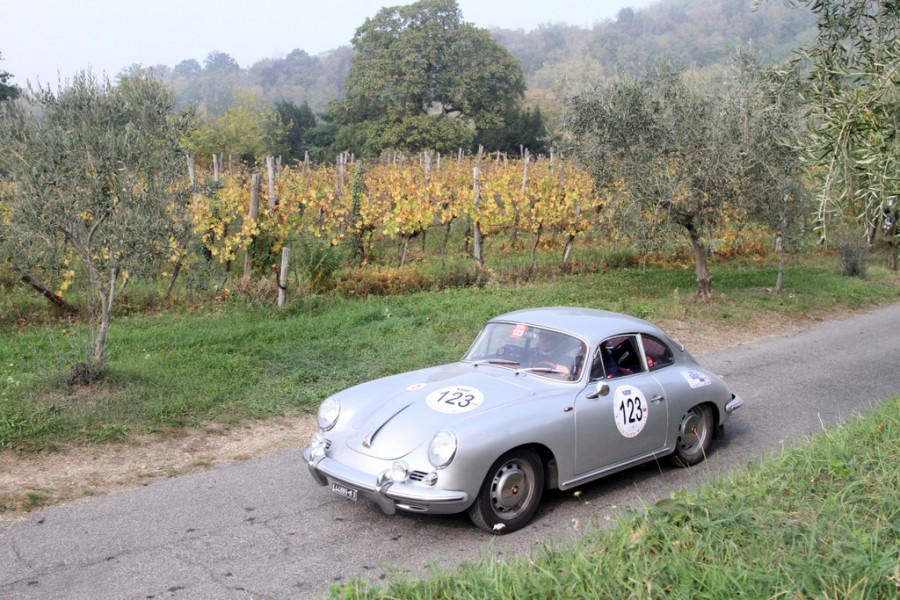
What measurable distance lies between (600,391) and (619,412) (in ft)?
0.87

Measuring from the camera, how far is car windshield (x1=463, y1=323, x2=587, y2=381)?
20.4 ft

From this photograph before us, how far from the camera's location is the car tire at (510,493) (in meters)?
5.24

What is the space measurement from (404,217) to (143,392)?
7.95 metres

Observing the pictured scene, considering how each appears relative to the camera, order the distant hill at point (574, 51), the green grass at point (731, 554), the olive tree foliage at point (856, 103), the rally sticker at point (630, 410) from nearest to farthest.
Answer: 1. the green grass at point (731, 554)
2. the rally sticker at point (630, 410)
3. the olive tree foliage at point (856, 103)
4. the distant hill at point (574, 51)

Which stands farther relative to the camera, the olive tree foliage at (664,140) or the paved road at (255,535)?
the olive tree foliage at (664,140)

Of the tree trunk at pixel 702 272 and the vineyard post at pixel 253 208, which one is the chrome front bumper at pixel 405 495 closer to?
the vineyard post at pixel 253 208

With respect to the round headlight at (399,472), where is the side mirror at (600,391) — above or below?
above

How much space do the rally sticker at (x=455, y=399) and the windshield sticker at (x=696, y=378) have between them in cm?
213

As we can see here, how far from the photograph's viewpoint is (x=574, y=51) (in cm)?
12581

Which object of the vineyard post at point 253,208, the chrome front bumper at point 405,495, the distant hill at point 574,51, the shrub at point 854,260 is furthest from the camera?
the distant hill at point 574,51

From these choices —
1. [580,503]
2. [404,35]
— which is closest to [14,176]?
[580,503]

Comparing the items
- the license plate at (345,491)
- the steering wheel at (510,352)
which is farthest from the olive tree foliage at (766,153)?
the license plate at (345,491)

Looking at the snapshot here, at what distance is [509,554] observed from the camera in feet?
16.3

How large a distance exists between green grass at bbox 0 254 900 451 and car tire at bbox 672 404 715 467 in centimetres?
388
